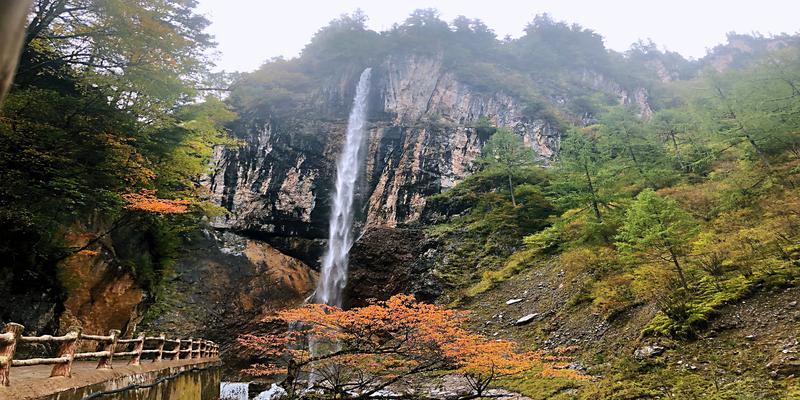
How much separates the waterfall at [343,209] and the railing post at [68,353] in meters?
18.9

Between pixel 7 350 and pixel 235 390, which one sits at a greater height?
pixel 7 350

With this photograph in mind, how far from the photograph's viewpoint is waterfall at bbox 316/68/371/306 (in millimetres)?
25297

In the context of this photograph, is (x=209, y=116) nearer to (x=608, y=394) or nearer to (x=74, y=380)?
(x=74, y=380)

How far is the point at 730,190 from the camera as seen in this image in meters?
12.9

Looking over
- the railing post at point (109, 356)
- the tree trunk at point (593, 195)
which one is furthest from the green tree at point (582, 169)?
the railing post at point (109, 356)

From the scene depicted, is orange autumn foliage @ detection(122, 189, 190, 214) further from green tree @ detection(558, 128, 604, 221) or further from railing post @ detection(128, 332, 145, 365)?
green tree @ detection(558, 128, 604, 221)

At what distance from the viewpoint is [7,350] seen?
13.3 feet

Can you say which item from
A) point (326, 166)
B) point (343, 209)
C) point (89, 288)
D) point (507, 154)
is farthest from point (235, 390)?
point (507, 154)

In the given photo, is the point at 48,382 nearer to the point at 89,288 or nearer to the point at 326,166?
the point at 89,288

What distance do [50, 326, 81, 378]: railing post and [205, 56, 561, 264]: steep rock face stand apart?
2345 cm

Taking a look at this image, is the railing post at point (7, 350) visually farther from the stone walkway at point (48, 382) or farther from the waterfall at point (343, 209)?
the waterfall at point (343, 209)

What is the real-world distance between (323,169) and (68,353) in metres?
27.3

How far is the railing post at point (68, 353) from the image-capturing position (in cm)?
500

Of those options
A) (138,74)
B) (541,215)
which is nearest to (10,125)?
(138,74)
